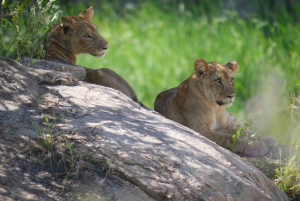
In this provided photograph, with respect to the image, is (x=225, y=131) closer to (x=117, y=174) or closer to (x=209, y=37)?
(x=117, y=174)

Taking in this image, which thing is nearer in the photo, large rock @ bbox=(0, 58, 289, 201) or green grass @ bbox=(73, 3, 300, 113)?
large rock @ bbox=(0, 58, 289, 201)

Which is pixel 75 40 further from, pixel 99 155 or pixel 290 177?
pixel 99 155

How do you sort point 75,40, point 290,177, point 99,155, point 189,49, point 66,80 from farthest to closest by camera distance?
point 189,49, point 75,40, point 290,177, point 66,80, point 99,155

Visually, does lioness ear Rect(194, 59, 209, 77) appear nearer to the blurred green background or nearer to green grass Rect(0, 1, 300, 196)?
green grass Rect(0, 1, 300, 196)

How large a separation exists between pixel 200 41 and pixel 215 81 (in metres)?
4.63

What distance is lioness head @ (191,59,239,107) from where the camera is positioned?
20.0 ft

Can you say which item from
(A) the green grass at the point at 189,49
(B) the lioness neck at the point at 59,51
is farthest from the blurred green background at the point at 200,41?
(B) the lioness neck at the point at 59,51

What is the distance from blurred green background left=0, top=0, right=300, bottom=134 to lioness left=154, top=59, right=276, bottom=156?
68.9 inches

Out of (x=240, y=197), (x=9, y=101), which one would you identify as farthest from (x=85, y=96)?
(x=240, y=197)

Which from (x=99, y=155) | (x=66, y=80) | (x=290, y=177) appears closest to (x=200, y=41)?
(x=290, y=177)

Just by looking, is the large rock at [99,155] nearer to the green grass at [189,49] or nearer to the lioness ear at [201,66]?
the lioness ear at [201,66]

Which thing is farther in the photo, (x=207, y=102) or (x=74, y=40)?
(x=74, y=40)

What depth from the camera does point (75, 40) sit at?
21.3 ft

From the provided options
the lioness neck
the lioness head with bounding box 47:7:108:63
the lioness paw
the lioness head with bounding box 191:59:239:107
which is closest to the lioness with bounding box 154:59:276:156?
the lioness head with bounding box 191:59:239:107
